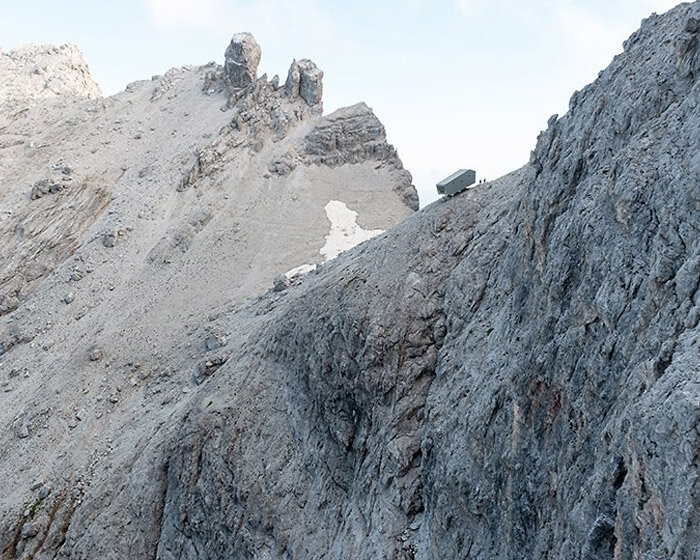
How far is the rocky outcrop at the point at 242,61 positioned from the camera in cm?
6038

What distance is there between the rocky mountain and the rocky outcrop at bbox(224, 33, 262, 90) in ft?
94.0

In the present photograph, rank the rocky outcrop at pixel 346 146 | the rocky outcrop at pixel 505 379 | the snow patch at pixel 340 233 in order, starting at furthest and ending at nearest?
the rocky outcrop at pixel 346 146 < the snow patch at pixel 340 233 < the rocky outcrop at pixel 505 379

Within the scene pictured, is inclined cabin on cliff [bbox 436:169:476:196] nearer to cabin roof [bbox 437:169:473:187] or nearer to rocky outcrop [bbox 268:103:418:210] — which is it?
cabin roof [bbox 437:169:473:187]

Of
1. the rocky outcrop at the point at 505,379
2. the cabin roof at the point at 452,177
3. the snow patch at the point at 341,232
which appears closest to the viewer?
the rocky outcrop at the point at 505,379

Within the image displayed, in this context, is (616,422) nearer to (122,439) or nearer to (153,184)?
(122,439)

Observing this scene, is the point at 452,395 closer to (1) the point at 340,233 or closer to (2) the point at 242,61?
(1) the point at 340,233

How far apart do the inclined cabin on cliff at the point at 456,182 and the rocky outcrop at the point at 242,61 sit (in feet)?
125

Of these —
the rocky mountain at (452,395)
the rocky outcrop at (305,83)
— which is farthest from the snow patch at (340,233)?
the rocky outcrop at (305,83)

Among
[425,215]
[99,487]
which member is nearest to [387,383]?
[425,215]

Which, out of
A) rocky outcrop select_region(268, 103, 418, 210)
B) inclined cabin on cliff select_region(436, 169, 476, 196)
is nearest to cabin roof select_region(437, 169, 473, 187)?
inclined cabin on cliff select_region(436, 169, 476, 196)

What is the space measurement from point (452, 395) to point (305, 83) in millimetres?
43414

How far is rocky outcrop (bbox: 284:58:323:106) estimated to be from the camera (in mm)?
57469

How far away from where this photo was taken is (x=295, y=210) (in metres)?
49.7

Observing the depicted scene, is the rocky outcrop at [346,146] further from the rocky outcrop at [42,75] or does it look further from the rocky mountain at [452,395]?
the rocky outcrop at [42,75]
